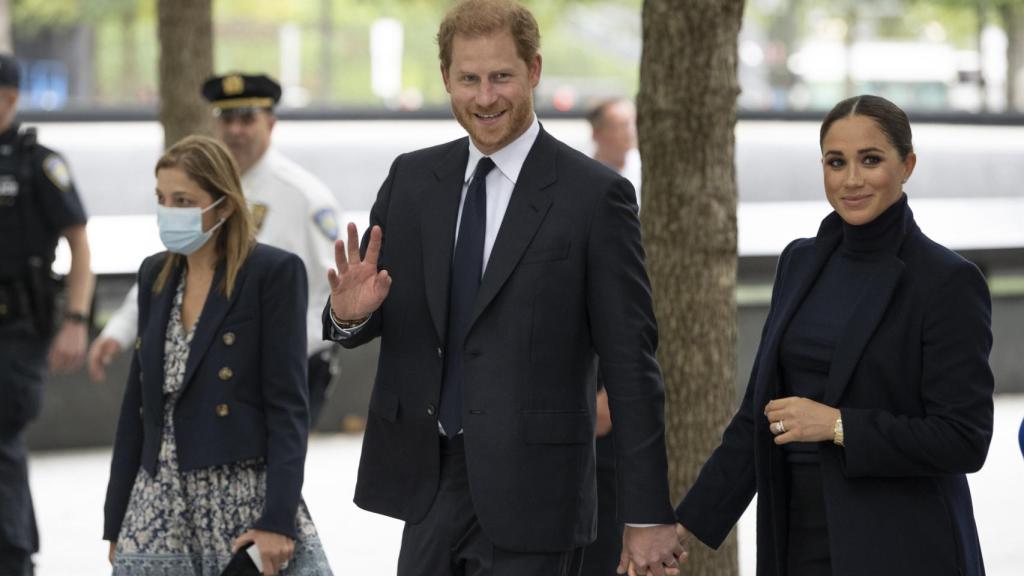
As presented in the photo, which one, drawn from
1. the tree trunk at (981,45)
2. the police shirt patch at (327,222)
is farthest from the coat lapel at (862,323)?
the tree trunk at (981,45)

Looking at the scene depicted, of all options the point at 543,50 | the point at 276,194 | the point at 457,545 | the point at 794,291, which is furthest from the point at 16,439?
the point at 543,50

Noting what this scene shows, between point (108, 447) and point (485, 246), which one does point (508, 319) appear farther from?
point (108, 447)

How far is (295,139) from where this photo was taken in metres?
15.9

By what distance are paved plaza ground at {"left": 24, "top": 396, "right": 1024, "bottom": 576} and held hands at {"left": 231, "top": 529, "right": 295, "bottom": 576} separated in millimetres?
3330

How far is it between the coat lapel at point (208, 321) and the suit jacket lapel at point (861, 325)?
72.9 inches

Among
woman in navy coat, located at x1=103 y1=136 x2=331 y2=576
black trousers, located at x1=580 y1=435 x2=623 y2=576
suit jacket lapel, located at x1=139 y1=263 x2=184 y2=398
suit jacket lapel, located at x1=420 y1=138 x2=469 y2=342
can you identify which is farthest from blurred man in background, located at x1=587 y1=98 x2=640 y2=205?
suit jacket lapel, located at x1=420 y1=138 x2=469 y2=342

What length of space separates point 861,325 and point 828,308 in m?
0.15

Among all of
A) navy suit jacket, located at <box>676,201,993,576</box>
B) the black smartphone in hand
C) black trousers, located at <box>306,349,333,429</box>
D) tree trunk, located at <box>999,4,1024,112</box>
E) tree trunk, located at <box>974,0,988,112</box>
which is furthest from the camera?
tree trunk, located at <box>999,4,1024,112</box>

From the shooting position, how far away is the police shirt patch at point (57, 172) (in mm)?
7410

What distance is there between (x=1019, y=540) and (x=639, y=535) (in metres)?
5.16

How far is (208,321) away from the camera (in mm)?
5031

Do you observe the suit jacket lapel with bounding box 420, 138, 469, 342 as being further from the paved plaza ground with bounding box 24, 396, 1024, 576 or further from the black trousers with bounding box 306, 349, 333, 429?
the paved plaza ground with bounding box 24, 396, 1024, 576

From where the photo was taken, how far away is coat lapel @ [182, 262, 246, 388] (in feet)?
16.3

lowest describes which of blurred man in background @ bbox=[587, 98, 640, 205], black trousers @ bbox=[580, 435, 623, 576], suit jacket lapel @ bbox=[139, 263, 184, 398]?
black trousers @ bbox=[580, 435, 623, 576]
